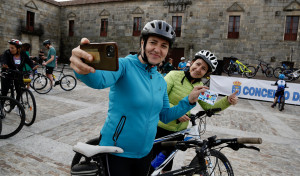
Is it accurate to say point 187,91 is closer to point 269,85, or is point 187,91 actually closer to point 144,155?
point 144,155

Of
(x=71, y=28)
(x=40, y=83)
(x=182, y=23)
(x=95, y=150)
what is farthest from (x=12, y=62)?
(x=71, y=28)

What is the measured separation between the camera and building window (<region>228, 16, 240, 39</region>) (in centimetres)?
1938

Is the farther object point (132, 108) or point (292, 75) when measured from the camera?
point (292, 75)

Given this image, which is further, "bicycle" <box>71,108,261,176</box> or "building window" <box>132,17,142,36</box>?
"building window" <box>132,17,142,36</box>

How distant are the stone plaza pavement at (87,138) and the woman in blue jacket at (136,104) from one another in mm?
1995

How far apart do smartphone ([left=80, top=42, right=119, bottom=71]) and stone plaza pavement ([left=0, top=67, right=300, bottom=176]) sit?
9.27 ft

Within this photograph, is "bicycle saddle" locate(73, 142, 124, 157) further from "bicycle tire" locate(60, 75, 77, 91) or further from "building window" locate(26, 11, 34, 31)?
"building window" locate(26, 11, 34, 31)

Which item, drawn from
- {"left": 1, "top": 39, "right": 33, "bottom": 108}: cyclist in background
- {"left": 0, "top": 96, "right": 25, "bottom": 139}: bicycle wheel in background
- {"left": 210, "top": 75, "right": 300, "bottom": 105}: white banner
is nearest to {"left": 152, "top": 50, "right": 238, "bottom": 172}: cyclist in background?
{"left": 0, "top": 96, "right": 25, "bottom": 139}: bicycle wheel in background

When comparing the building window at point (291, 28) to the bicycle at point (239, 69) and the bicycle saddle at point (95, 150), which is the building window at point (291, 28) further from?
the bicycle saddle at point (95, 150)

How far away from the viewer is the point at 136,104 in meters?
1.42

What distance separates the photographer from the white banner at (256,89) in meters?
10.1

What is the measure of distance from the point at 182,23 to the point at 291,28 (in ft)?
33.8

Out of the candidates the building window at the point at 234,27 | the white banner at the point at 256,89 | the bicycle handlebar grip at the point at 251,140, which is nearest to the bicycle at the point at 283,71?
Result: the building window at the point at 234,27

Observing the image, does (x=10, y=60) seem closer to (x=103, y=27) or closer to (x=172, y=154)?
(x=172, y=154)
